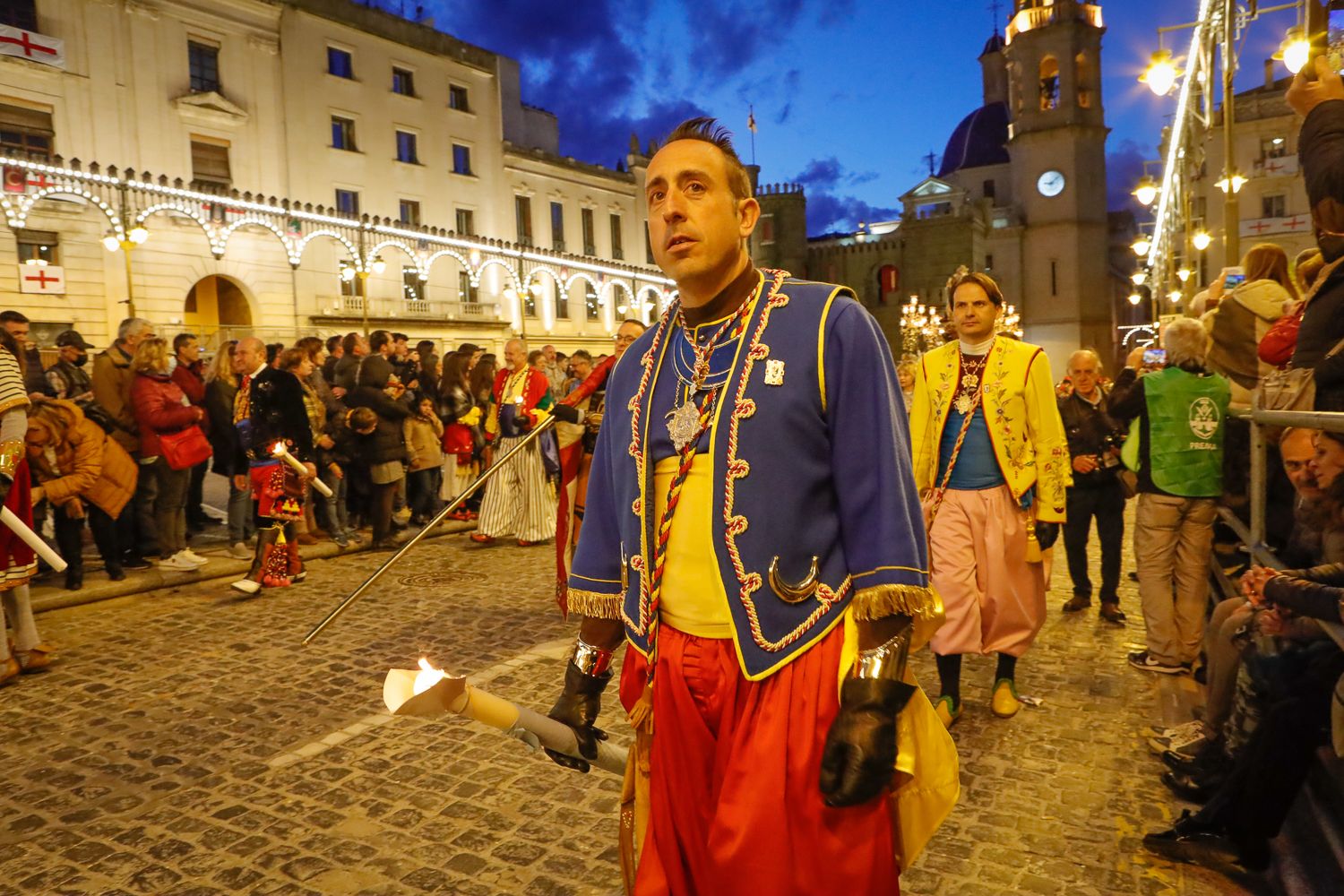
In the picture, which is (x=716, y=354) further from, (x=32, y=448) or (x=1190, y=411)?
(x=32, y=448)

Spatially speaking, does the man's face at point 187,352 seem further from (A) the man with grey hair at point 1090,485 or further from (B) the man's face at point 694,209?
(B) the man's face at point 694,209

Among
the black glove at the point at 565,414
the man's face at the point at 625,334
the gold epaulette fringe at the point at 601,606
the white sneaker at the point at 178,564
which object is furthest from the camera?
the white sneaker at the point at 178,564

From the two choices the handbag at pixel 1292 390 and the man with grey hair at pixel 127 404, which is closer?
the handbag at pixel 1292 390

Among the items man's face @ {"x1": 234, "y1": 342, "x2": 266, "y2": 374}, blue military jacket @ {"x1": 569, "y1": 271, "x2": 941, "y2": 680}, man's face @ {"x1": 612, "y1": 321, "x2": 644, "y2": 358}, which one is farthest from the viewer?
man's face @ {"x1": 234, "y1": 342, "x2": 266, "y2": 374}

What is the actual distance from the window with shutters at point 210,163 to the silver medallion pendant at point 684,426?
106 ft

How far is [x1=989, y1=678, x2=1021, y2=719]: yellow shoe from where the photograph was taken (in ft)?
16.7

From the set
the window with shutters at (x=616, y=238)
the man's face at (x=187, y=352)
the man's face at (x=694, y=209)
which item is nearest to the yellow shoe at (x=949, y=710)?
the man's face at (x=694, y=209)

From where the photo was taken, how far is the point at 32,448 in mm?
7273

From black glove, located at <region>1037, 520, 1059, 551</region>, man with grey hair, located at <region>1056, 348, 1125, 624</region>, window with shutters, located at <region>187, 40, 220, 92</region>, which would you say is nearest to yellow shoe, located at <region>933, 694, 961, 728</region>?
black glove, located at <region>1037, 520, 1059, 551</region>

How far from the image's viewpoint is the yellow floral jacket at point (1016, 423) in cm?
490

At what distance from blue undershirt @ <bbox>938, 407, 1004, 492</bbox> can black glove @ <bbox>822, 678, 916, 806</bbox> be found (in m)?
3.17

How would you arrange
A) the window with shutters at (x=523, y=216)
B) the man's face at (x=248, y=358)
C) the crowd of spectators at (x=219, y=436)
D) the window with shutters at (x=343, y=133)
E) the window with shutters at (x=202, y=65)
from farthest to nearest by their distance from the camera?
the window with shutters at (x=523, y=216)
the window with shutters at (x=343, y=133)
the window with shutters at (x=202, y=65)
the man's face at (x=248, y=358)
the crowd of spectators at (x=219, y=436)

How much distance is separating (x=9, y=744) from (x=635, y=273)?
33.3 metres

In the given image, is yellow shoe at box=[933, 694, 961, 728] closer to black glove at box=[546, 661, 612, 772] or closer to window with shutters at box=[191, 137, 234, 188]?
black glove at box=[546, 661, 612, 772]
